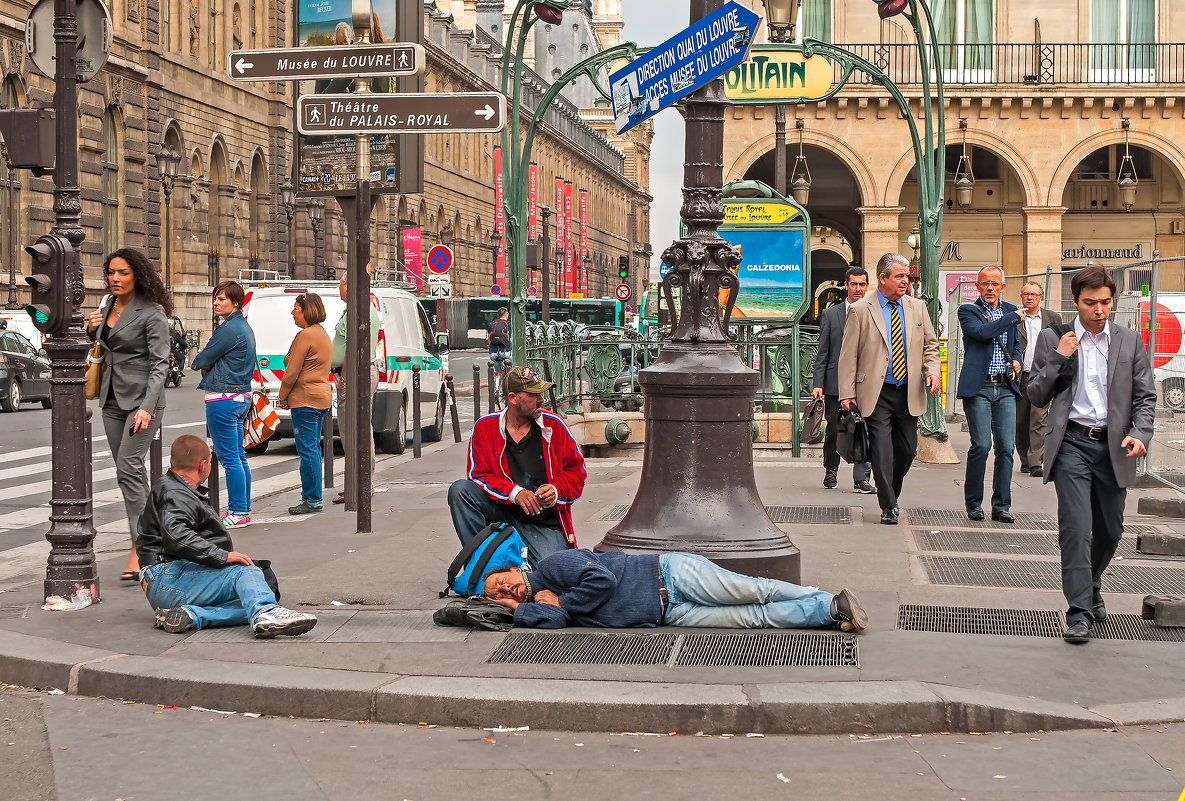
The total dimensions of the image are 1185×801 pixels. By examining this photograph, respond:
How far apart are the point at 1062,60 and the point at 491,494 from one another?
91.8 ft

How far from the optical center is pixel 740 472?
24.0 ft

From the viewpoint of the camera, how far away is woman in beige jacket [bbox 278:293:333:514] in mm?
11375

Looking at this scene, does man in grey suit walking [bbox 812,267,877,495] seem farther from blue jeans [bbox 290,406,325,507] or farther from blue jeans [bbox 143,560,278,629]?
blue jeans [bbox 143,560,278,629]

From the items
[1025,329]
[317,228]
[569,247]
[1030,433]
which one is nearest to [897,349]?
[1025,329]

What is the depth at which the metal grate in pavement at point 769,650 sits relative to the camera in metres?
6.03

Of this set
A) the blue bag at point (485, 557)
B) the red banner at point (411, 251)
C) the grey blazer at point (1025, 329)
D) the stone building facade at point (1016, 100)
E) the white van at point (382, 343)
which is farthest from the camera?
the red banner at point (411, 251)

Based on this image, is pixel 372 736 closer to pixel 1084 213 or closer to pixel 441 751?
pixel 441 751

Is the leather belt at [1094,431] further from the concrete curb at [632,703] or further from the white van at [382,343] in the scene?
the white van at [382,343]

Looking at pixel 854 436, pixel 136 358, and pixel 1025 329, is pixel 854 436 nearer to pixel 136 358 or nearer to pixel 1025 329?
pixel 1025 329

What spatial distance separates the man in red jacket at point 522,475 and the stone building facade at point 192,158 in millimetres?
30871

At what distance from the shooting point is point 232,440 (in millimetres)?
10344

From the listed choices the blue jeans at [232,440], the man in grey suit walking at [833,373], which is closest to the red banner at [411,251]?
the man in grey suit walking at [833,373]

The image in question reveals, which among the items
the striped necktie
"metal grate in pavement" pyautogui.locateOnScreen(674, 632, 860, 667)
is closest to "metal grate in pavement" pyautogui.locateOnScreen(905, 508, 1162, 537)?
the striped necktie

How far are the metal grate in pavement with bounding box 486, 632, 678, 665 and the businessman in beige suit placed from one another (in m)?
3.99
